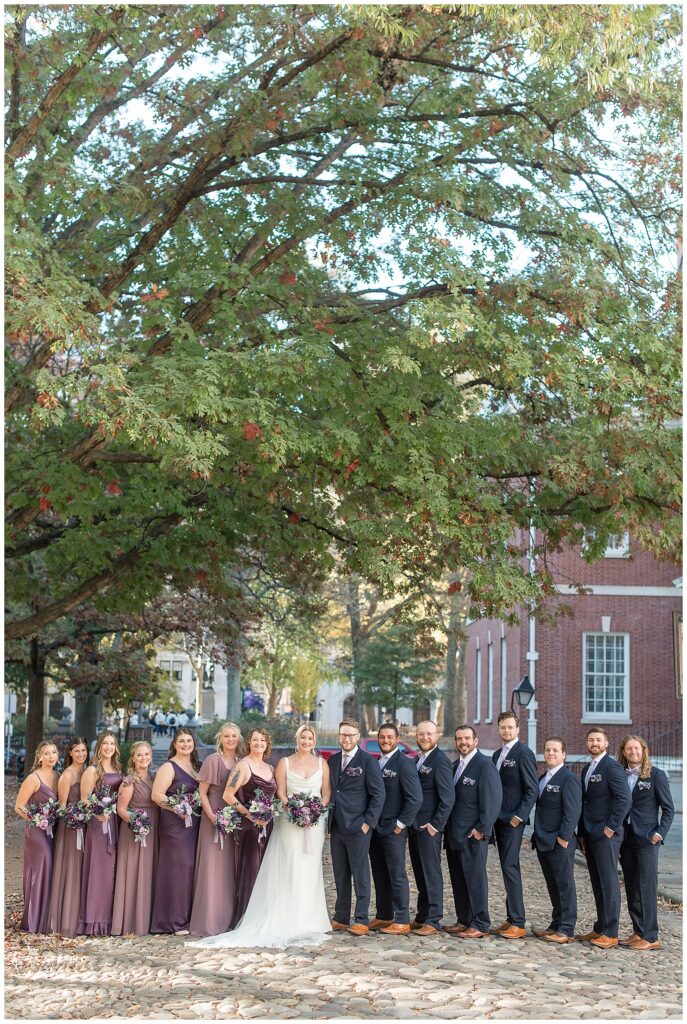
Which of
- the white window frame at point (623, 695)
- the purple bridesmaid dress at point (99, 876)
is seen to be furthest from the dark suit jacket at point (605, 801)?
the white window frame at point (623, 695)

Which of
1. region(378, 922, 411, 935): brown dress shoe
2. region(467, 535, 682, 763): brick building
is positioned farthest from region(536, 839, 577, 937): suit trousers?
region(467, 535, 682, 763): brick building

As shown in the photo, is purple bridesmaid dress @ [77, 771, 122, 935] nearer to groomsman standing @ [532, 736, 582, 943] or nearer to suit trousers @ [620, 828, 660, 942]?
groomsman standing @ [532, 736, 582, 943]

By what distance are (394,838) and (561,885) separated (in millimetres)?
1648

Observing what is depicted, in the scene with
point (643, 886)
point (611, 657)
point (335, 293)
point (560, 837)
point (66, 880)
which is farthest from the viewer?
point (611, 657)

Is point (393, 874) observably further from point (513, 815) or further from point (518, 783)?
point (518, 783)

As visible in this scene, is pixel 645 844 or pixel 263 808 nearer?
pixel 263 808

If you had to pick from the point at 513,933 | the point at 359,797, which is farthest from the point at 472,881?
the point at 359,797

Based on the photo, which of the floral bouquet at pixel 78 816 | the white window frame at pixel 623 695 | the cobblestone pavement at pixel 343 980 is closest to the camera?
the cobblestone pavement at pixel 343 980

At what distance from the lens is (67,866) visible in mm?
11898

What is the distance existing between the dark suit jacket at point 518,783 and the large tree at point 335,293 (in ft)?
6.41

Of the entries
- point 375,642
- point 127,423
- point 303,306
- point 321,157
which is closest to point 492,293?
point 303,306

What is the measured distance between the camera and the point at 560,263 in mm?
14891

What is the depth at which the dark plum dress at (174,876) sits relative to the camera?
459 inches

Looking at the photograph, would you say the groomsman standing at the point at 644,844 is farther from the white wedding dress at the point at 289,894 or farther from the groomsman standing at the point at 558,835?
the white wedding dress at the point at 289,894
